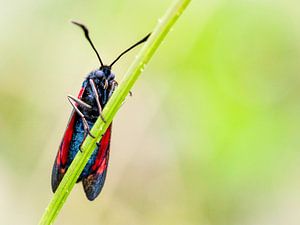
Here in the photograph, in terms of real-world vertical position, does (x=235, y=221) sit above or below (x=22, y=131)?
below

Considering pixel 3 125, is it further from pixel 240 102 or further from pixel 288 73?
pixel 288 73

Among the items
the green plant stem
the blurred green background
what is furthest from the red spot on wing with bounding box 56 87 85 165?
the blurred green background

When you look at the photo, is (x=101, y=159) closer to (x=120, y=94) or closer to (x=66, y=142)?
(x=66, y=142)

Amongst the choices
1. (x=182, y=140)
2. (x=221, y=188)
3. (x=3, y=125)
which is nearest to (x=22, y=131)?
(x=3, y=125)

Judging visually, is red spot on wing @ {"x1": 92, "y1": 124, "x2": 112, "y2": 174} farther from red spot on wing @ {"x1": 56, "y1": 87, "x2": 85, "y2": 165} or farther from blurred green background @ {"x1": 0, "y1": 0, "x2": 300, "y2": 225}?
blurred green background @ {"x1": 0, "y1": 0, "x2": 300, "y2": 225}

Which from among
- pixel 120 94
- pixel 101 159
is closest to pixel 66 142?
pixel 101 159

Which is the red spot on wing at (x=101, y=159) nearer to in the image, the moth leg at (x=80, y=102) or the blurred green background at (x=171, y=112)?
the moth leg at (x=80, y=102)
